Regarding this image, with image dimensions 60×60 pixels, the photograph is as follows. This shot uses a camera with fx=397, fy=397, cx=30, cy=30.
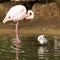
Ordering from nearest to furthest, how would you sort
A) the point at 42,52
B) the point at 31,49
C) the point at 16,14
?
the point at 42,52 < the point at 31,49 < the point at 16,14

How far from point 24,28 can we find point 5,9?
3566mm

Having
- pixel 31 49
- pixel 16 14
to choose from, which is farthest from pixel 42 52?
pixel 16 14

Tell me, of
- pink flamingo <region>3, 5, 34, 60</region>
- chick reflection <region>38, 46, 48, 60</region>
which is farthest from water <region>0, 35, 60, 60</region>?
pink flamingo <region>3, 5, 34, 60</region>

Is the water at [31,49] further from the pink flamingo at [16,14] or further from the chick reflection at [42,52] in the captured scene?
the pink flamingo at [16,14]

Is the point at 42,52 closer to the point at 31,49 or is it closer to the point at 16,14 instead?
the point at 31,49

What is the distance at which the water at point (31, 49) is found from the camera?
1209 centimetres

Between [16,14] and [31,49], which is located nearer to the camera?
[31,49]

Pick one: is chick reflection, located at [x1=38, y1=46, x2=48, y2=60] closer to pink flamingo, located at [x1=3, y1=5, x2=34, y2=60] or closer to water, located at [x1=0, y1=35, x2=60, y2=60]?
water, located at [x1=0, y1=35, x2=60, y2=60]

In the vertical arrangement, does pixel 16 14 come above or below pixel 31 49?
above

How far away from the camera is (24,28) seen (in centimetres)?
1938

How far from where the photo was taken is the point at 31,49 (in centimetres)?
1366

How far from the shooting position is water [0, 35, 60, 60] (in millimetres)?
12086

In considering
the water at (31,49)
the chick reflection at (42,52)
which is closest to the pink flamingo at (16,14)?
the water at (31,49)

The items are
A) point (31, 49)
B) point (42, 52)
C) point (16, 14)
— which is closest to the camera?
point (42, 52)
